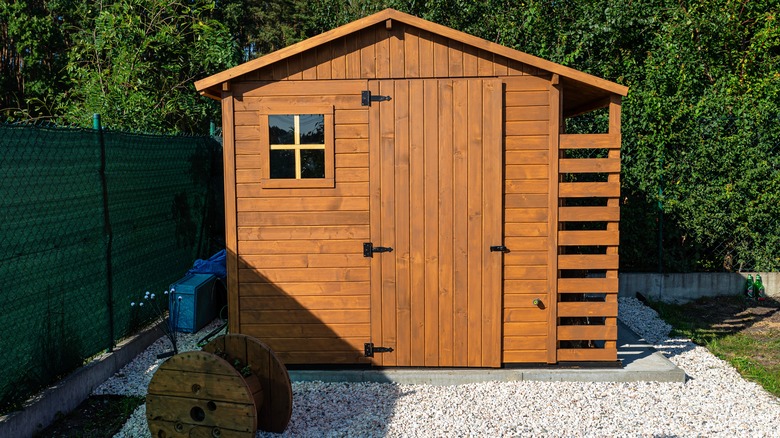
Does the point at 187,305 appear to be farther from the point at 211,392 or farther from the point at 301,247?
the point at 211,392

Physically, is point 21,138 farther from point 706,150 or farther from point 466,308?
point 706,150

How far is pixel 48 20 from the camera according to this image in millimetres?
17672

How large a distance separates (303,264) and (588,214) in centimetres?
253

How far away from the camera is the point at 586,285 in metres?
6.13

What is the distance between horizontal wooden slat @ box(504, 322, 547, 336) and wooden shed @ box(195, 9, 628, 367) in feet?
0.04

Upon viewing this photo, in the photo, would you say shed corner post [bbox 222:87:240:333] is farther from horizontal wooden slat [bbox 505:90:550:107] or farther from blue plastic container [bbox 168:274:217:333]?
horizontal wooden slat [bbox 505:90:550:107]

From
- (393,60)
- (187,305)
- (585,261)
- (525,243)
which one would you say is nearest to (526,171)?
(525,243)

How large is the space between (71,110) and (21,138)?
5.86 meters

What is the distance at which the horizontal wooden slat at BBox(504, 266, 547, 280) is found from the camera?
6.12 meters

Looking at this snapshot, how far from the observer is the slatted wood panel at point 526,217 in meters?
6.06

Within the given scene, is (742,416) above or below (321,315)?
below

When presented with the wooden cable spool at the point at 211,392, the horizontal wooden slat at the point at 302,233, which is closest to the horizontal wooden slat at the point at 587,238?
the horizontal wooden slat at the point at 302,233

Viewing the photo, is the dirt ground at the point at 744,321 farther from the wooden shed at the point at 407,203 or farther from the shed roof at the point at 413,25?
the shed roof at the point at 413,25

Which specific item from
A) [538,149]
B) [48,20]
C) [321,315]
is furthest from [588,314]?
[48,20]
